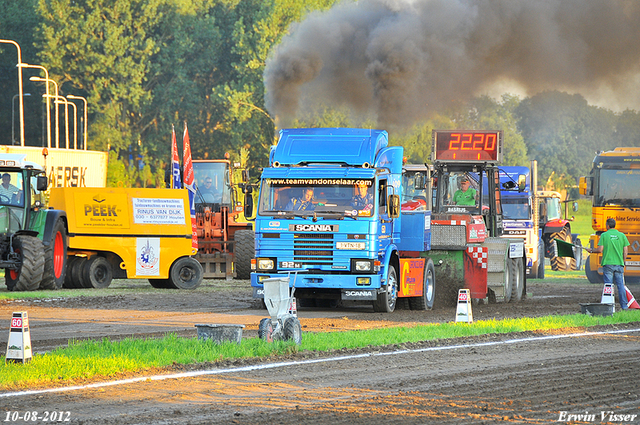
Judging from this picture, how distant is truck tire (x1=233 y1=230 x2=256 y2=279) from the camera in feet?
83.5

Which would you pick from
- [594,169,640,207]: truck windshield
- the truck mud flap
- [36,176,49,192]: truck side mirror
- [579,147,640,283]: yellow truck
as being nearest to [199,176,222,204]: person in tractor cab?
[36,176,49,192]: truck side mirror

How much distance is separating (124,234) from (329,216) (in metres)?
7.75

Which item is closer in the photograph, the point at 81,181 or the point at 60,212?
the point at 60,212

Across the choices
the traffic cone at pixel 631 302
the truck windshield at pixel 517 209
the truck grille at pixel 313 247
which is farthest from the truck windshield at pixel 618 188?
the truck grille at pixel 313 247

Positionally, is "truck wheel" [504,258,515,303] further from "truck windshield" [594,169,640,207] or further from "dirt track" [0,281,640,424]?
"truck windshield" [594,169,640,207]

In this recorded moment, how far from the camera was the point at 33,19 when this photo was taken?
76375 mm

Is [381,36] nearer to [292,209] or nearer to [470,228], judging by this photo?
[470,228]

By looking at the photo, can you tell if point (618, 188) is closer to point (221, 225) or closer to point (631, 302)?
point (631, 302)

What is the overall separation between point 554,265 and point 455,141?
17687 millimetres

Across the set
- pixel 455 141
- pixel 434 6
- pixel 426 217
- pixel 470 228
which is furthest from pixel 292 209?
pixel 434 6

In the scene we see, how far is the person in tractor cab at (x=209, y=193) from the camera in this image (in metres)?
28.4

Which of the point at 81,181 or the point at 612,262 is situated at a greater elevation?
the point at 81,181

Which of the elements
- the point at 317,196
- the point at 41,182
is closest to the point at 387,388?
the point at 317,196

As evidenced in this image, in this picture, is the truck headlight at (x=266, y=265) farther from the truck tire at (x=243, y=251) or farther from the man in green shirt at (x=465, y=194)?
the truck tire at (x=243, y=251)
